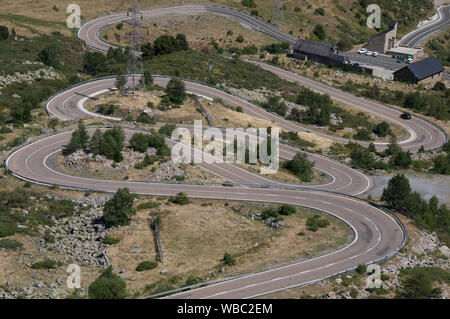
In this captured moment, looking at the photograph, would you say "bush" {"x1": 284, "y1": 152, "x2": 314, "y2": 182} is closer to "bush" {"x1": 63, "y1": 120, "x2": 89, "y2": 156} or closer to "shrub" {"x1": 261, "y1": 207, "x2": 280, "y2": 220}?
"shrub" {"x1": 261, "y1": 207, "x2": 280, "y2": 220}

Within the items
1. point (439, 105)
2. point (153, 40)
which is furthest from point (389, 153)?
point (153, 40)

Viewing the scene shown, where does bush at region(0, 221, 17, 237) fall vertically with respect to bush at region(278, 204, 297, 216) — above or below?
below

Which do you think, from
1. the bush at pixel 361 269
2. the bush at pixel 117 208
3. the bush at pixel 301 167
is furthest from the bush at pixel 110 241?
the bush at pixel 301 167

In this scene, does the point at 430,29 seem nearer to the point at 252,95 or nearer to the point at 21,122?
the point at 252,95

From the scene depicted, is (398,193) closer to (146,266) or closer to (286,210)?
(286,210)

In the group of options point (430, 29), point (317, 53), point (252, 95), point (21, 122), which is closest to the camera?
point (21, 122)

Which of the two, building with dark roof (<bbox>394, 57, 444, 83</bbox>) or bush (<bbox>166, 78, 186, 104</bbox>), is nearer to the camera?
bush (<bbox>166, 78, 186, 104</bbox>)

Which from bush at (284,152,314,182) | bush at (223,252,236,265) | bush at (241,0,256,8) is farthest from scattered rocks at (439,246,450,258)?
bush at (241,0,256,8)
